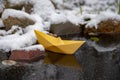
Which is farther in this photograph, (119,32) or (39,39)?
(119,32)

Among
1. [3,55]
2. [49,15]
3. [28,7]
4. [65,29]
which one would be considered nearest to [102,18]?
[65,29]

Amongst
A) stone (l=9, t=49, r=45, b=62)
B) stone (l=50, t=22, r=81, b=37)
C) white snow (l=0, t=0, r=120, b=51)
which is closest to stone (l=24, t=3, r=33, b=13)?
white snow (l=0, t=0, r=120, b=51)

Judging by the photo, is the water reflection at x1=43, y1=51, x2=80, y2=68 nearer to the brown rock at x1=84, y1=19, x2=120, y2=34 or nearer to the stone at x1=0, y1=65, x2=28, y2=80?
the stone at x1=0, y1=65, x2=28, y2=80

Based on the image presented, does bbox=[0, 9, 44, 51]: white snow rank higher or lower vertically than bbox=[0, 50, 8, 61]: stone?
higher

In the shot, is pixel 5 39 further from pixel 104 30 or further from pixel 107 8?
pixel 107 8

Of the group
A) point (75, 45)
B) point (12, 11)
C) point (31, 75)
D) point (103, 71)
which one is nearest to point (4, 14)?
point (12, 11)

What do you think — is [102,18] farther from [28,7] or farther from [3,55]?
[3,55]
